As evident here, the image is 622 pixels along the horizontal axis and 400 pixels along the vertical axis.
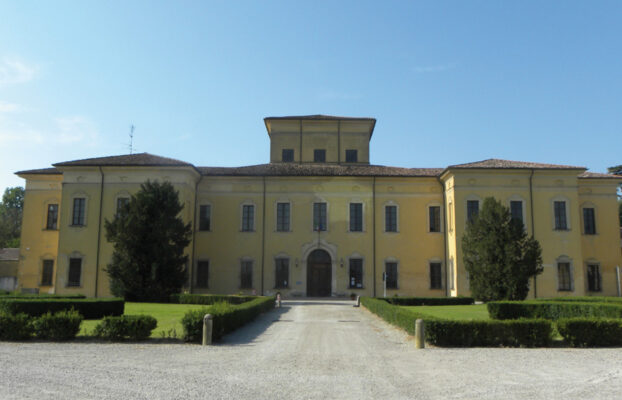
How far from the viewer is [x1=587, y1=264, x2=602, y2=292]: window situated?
33.0 meters

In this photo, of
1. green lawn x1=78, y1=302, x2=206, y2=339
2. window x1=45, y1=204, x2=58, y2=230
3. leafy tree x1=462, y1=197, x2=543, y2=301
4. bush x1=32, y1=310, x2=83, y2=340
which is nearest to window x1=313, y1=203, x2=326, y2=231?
leafy tree x1=462, y1=197, x2=543, y2=301

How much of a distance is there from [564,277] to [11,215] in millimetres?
70420

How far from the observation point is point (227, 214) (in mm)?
34531

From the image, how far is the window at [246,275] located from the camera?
33.9m

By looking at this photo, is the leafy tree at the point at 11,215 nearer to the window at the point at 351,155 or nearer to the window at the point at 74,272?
the window at the point at 74,272

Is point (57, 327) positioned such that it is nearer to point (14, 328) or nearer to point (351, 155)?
point (14, 328)

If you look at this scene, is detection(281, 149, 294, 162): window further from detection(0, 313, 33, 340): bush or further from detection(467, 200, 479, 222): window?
detection(0, 313, 33, 340): bush

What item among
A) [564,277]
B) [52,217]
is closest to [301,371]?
[564,277]

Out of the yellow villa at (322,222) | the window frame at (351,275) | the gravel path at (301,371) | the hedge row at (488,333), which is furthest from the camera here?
the window frame at (351,275)

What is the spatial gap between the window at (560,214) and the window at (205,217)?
75.4 ft

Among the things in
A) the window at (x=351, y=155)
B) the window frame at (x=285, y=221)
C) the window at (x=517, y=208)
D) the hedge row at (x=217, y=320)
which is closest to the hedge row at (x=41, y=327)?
the hedge row at (x=217, y=320)

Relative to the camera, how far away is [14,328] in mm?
14062

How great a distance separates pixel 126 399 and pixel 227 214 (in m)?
26.8

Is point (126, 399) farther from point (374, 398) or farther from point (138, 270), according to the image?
point (138, 270)
